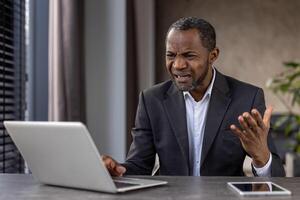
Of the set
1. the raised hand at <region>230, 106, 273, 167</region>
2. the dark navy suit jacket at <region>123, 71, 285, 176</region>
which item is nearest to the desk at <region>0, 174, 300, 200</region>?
the raised hand at <region>230, 106, 273, 167</region>

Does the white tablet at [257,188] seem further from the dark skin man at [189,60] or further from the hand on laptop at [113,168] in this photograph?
the dark skin man at [189,60]

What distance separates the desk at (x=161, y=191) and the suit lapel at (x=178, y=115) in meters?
0.46

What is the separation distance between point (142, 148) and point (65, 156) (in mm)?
752

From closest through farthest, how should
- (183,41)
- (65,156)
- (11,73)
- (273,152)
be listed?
(65,156)
(273,152)
(183,41)
(11,73)

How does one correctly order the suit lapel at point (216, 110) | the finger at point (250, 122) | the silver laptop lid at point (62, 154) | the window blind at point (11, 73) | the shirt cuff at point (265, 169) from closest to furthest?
the silver laptop lid at point (62, 154), the finger at point (250, 122), the shirt cuff at point (265, 169), the suit lapel at point (216, 110), the window blind at point (11, 73)

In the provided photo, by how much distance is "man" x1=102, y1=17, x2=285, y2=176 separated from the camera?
5.40 ft

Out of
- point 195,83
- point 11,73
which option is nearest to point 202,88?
point 195,83

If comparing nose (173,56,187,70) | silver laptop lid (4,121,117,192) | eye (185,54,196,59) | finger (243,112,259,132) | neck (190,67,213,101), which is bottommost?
silver laptop lid (4,121,117,192)

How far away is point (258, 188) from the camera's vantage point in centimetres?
102

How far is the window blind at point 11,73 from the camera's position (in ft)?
7.49

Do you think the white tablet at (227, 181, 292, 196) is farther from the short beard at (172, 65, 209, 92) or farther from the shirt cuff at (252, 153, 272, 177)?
the short beard at (172, 65, 209, 92)

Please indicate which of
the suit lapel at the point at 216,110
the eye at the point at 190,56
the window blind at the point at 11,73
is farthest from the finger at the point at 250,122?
the window blind at the point at 11,73

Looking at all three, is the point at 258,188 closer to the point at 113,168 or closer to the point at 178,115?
the point at 113,168

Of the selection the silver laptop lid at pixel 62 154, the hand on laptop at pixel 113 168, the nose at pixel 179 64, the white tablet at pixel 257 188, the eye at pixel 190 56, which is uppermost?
the eye at pixel 190 56
